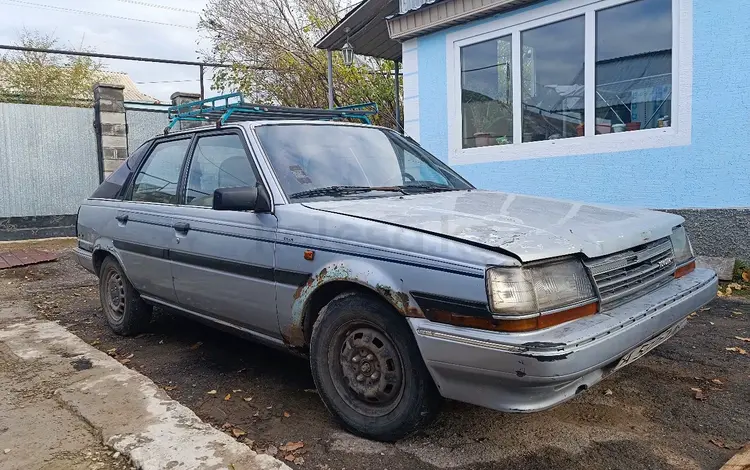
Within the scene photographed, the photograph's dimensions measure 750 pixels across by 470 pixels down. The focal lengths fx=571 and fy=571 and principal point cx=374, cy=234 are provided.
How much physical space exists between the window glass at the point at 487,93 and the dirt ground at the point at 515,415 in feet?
12.5

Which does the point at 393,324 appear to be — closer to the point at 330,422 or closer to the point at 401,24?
the point at 330,422

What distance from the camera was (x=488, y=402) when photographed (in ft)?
7.71

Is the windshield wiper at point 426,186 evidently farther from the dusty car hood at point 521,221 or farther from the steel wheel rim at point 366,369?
the steel wheel rim at point 366,369

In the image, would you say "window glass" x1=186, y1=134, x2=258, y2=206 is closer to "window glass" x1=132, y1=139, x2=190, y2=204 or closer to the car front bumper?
"window glass" x1=132, y1=139, x2=190, y2=204

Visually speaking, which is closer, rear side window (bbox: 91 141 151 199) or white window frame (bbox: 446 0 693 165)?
rear side window (bbox: 91 141 151 199)

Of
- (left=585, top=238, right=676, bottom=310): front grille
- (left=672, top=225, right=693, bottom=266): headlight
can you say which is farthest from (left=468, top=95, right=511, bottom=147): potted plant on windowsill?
(left=585, top=238, right=676, bottom=310): front grille

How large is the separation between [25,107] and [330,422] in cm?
1066

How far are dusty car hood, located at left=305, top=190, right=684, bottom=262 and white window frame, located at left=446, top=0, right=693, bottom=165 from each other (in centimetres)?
319

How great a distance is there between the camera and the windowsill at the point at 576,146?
604 centimetres

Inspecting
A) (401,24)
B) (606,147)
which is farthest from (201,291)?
(401,24)

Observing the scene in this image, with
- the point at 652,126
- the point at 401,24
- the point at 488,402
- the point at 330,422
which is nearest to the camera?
the point at 488,402

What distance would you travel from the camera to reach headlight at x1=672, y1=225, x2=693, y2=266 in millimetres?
→ 3215

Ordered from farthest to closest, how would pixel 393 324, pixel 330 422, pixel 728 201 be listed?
pixel 728 201 < pixel 330 422 < pixel 393 324

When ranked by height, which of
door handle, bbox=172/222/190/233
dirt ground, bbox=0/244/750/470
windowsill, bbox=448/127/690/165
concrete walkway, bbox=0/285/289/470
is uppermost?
windowsill, bbox=448/127/690/165
